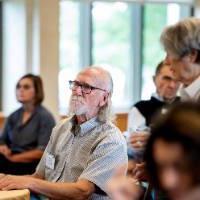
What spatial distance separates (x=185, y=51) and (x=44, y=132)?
2895 mm

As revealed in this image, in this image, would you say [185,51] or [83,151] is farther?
[83,151]

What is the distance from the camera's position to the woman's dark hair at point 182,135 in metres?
0.68

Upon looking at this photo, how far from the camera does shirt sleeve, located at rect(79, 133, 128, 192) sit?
7.93 feet

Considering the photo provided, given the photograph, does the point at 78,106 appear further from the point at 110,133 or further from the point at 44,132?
the point at 44,132

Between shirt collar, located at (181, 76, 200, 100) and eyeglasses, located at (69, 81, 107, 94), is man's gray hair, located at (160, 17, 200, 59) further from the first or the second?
eyeglasses, located at (69, 81, 107, 94)

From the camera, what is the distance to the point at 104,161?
243cm

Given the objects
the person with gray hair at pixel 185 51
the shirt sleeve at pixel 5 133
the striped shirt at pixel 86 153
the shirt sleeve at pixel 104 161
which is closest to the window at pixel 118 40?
the shirt sleeve at pixel 5 133

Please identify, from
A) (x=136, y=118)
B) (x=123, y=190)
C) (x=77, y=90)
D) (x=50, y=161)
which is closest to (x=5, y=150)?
(x=136, y=118)

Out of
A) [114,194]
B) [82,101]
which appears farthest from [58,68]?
[114,194]

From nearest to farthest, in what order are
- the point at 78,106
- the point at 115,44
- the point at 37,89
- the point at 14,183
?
the point at 14,183 → the point at 78,106 → the point at 37,89 → the point at 115,44

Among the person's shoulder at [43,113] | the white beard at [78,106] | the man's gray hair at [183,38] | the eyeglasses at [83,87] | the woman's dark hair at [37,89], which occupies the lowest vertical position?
the person's shoulder at [43,113]

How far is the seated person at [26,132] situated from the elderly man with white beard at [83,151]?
1870 millimetres

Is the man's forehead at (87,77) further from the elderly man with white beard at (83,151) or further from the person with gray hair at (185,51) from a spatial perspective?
the person with gray hair at (185,51)

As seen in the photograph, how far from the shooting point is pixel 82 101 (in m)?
2.65
